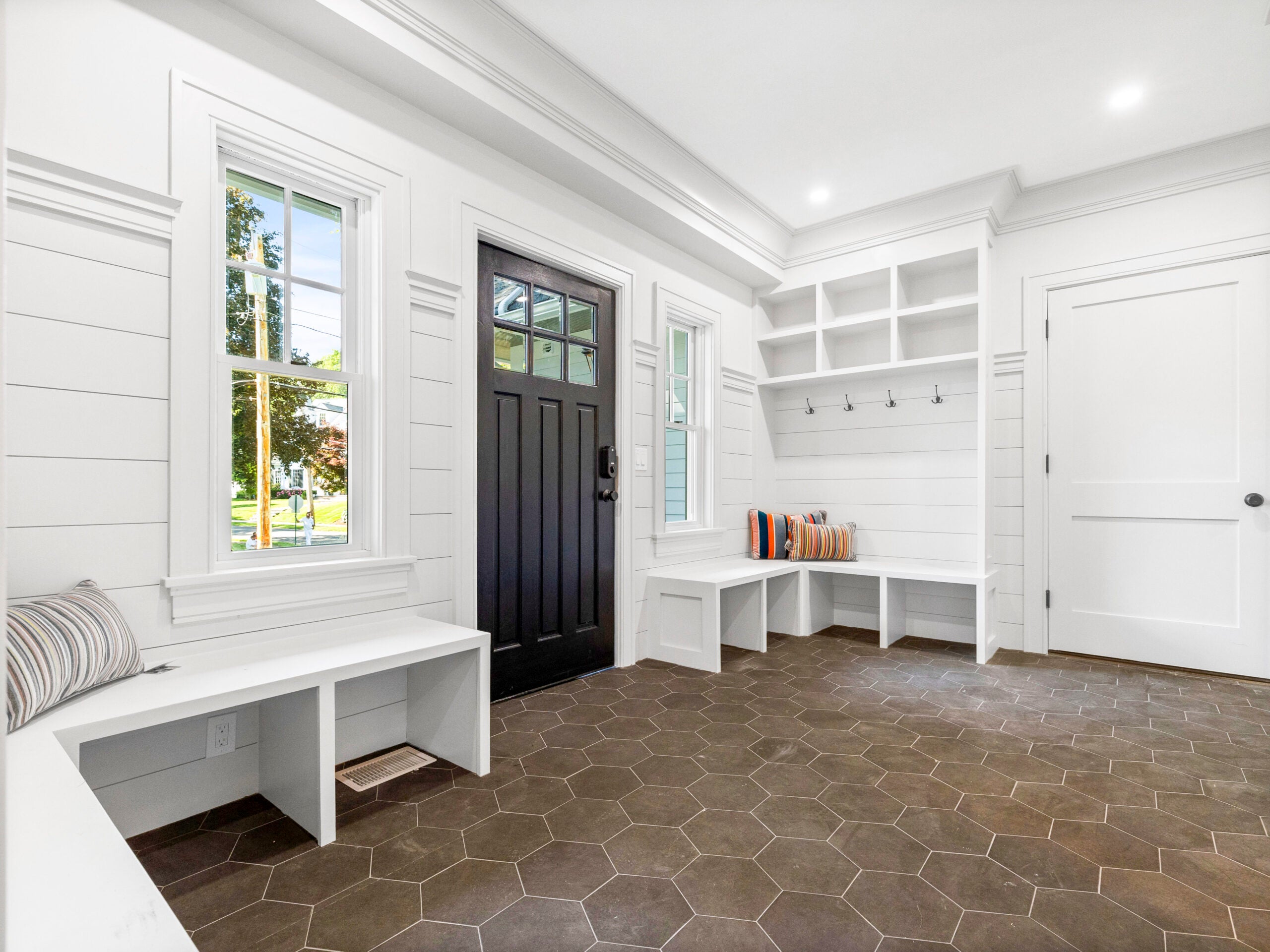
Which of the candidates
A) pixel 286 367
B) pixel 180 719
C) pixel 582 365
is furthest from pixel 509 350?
pixel 180 719

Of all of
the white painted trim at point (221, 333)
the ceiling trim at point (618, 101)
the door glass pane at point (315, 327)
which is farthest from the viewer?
the ceiling trim at point (618, 101)

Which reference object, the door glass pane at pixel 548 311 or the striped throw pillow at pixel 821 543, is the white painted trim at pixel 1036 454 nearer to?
the striped throw pillow at pixel 821 543

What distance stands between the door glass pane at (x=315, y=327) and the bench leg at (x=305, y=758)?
117cm

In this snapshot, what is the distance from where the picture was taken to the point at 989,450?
159 inches

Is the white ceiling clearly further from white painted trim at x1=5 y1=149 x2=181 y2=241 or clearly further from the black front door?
white painted trim at x1=5 y1=149 x2=181 y2=241

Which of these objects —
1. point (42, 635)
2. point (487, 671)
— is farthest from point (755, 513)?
point (42, 635)

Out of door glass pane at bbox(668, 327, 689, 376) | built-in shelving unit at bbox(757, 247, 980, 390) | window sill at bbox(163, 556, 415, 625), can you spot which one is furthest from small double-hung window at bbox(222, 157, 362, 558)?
built-in shelving unit at bbox(757, 247, 980, 390)

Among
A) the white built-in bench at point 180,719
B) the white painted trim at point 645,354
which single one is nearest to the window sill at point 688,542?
the white painted trim at point 645,354

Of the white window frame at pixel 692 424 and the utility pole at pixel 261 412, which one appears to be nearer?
the utility pole at pixel 261 412

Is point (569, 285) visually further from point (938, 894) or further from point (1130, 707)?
point (1130, 707)

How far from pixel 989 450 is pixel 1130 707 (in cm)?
154

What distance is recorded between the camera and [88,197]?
1.90 metres

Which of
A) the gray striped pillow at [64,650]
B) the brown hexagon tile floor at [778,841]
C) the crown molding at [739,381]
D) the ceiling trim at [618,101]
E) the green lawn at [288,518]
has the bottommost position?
the brown hexagon tile floor at [778,841]

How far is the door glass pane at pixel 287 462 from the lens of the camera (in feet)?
7.46
